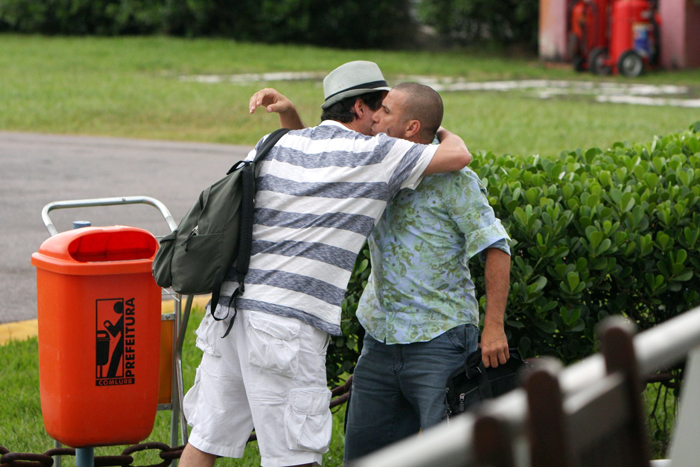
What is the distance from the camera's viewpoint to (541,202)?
390cm

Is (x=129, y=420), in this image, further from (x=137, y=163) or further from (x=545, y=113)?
(x=545, y=113)

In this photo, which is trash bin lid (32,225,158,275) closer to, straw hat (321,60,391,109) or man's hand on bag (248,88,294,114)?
man's hand on bag (248,88,294,114)

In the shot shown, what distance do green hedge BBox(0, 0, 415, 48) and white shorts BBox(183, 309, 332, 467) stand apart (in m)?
29.8

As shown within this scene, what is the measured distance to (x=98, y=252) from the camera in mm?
3291

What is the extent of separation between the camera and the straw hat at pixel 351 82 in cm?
294

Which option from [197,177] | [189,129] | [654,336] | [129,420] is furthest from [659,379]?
[189,129]

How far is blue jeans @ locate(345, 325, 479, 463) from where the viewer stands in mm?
2939

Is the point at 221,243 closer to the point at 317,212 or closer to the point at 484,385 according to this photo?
the point at 317,212

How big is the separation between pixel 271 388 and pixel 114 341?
67cm

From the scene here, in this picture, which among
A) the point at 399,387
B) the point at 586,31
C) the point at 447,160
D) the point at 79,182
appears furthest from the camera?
the point at 586,31

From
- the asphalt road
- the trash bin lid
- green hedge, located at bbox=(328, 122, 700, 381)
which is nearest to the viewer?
the trash bin lid

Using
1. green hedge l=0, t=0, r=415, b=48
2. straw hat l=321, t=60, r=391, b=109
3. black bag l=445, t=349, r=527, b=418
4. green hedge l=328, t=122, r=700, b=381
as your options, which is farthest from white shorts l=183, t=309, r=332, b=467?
green hedge l=0, t=0, r=415, b=48

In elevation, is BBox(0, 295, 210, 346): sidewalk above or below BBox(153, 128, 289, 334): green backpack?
→ below

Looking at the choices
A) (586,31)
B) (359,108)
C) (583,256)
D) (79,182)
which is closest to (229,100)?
(79,182)
